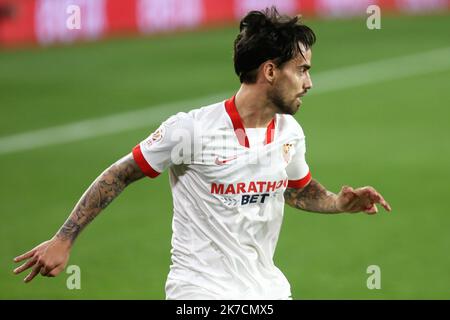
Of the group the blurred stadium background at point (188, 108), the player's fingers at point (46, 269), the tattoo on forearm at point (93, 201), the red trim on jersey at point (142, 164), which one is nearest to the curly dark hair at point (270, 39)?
the red trim on jersey at point (142, 164)

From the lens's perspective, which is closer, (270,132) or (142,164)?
(142,164)

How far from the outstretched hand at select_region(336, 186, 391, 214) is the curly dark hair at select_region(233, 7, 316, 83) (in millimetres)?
866

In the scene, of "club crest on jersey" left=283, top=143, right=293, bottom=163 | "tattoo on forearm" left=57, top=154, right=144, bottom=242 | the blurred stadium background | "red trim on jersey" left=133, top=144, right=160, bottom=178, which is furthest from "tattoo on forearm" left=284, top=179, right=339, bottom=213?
the blurred stadium background

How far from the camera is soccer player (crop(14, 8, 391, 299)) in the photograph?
5957 mm

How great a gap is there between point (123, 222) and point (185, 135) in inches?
233

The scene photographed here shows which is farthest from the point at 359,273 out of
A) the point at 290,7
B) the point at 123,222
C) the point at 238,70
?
the point at 290,7

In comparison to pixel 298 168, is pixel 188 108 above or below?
below

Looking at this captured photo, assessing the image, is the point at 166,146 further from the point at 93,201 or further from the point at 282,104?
the point at 282,104

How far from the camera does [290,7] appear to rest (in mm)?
25484

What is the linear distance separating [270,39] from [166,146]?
2.71 ft

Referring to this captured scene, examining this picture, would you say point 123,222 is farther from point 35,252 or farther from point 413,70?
point 413,70

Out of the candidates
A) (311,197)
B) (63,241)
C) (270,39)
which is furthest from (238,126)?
(63,241)

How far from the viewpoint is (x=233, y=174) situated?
19.8ft

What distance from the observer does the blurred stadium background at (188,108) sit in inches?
405
